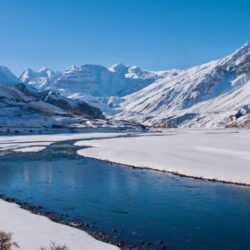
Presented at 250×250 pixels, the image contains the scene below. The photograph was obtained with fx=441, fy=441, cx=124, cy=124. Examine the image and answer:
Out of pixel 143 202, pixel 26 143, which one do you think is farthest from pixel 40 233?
pixel 26 143

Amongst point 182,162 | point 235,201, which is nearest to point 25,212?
point 235,201

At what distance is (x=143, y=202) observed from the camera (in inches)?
1415

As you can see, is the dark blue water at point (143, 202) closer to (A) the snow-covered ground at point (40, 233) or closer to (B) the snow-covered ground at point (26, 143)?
(A) the snow-covered ground at point (40, 233)

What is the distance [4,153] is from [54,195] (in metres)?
43.0

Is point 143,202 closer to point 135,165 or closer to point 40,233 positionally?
point 40,233

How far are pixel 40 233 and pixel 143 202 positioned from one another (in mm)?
11753

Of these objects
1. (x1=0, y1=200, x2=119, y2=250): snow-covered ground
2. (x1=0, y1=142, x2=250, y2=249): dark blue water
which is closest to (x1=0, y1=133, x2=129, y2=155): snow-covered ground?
(x1=0, y1=142, x2=250, y2=249): dark blue water

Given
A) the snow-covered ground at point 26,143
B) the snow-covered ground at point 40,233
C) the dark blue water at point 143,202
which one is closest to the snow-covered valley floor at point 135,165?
the snow-covered ground at point 40,233

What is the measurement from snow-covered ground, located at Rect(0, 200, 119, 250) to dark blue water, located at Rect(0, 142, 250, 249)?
236cm

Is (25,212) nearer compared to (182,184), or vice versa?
(25,212)

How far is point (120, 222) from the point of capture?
30016mm

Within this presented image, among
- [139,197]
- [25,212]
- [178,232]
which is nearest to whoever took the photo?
[178,232]

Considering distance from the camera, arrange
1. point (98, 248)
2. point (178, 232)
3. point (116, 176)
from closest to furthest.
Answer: point (98, 248) < point (178, 232) < point (116, 176)

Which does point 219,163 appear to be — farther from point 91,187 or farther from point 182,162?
point 91,187
